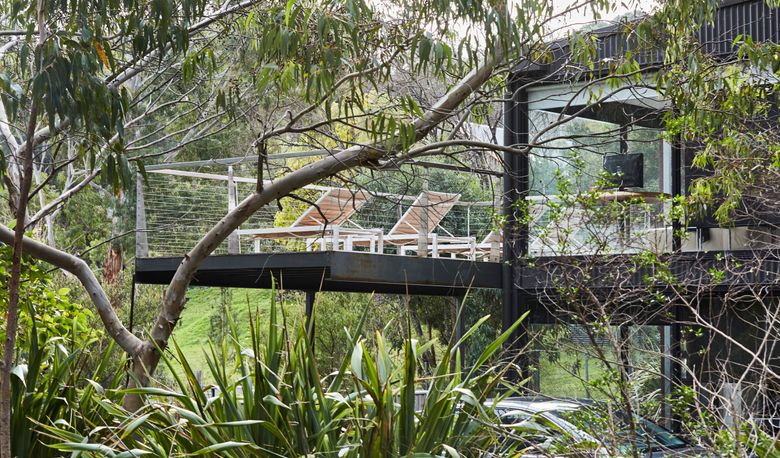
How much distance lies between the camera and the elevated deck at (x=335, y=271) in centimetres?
1118

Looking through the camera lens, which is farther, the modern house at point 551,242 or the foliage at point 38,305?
the modern house at point 551,242

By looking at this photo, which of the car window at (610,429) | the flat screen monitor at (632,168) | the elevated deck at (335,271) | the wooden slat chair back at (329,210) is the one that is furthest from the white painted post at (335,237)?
the car window at (610,429)

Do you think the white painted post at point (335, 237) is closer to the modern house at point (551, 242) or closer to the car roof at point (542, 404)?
the modern house at point (551, 242)

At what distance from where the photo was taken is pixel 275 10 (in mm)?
6609

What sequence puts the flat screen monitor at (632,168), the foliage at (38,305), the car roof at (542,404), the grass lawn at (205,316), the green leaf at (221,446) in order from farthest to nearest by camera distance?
the grass lawn at (205,316) → the flat screen monitor at (632,168) → the foliage at (38,305) → the car roof at (542,404) → the green leaf at (221,446)

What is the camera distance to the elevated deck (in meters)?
11.2

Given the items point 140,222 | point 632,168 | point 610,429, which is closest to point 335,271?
point 140,222

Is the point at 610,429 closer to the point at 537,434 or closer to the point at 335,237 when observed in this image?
the point at 537,434

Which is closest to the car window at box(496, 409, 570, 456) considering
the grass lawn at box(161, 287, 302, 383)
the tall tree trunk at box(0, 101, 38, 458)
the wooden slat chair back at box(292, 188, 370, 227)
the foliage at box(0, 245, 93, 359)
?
the tall tree trunk at box(0, 101, 38, 458)

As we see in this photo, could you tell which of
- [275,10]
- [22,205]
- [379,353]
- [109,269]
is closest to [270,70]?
[275,10]

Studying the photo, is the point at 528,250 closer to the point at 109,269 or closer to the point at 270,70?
the point at 270,70

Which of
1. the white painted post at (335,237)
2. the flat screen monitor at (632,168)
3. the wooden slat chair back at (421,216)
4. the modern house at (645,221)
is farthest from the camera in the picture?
the flat screen monitor at (632,168)

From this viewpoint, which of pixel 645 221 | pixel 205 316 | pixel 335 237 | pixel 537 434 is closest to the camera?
pixel 537 434

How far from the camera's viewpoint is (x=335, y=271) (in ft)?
35.9
